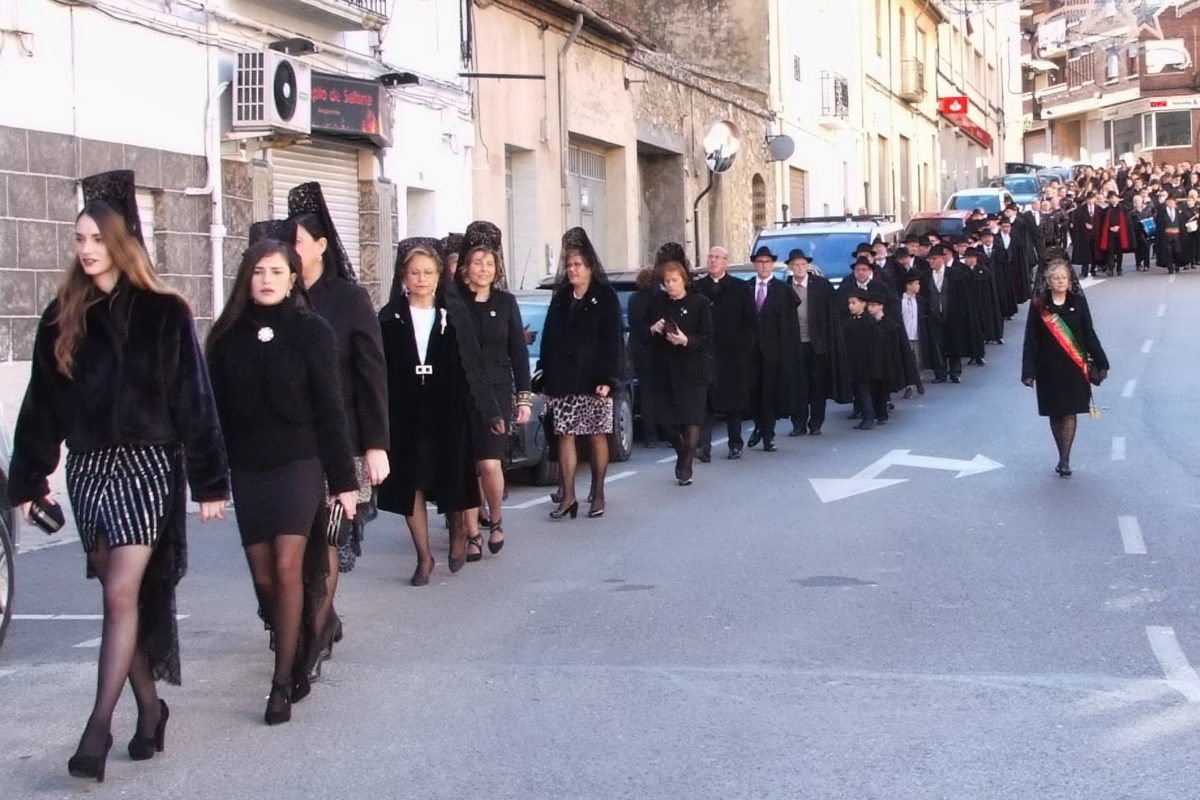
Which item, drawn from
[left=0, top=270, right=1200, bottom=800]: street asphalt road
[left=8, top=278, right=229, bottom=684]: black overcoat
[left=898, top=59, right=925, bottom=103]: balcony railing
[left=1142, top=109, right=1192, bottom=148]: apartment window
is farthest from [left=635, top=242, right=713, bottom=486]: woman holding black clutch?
[left=1142, top=109, right=1192, bottom=148]: apartment window

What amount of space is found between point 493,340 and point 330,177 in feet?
29.5

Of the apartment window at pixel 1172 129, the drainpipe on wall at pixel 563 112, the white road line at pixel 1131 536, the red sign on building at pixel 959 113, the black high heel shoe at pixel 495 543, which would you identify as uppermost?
the apartment window at pixel 1172 129

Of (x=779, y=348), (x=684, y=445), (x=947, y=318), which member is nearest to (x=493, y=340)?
(x=684, y=445)

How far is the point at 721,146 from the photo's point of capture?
29.7 meters

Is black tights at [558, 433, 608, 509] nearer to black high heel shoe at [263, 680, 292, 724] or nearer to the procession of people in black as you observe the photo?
the procession of people in black

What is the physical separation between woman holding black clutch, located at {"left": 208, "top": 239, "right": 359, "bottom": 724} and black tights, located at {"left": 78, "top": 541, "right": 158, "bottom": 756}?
0.67m

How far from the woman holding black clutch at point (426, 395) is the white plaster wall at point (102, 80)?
4.82m

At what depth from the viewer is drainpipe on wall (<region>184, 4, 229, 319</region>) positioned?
50.2 feet

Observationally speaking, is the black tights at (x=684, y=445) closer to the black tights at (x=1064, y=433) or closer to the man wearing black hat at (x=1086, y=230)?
the black tights at (x=1064, y=433)

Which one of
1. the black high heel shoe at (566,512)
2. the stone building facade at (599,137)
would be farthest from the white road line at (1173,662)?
the stone building facade at (599,137)

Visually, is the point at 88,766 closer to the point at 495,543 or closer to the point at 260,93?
the point at 495,543

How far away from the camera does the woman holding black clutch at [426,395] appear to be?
9.09m

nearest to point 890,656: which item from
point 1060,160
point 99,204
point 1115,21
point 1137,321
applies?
point 99,204

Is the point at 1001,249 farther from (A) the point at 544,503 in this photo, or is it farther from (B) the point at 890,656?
(B) the point at 890,656
